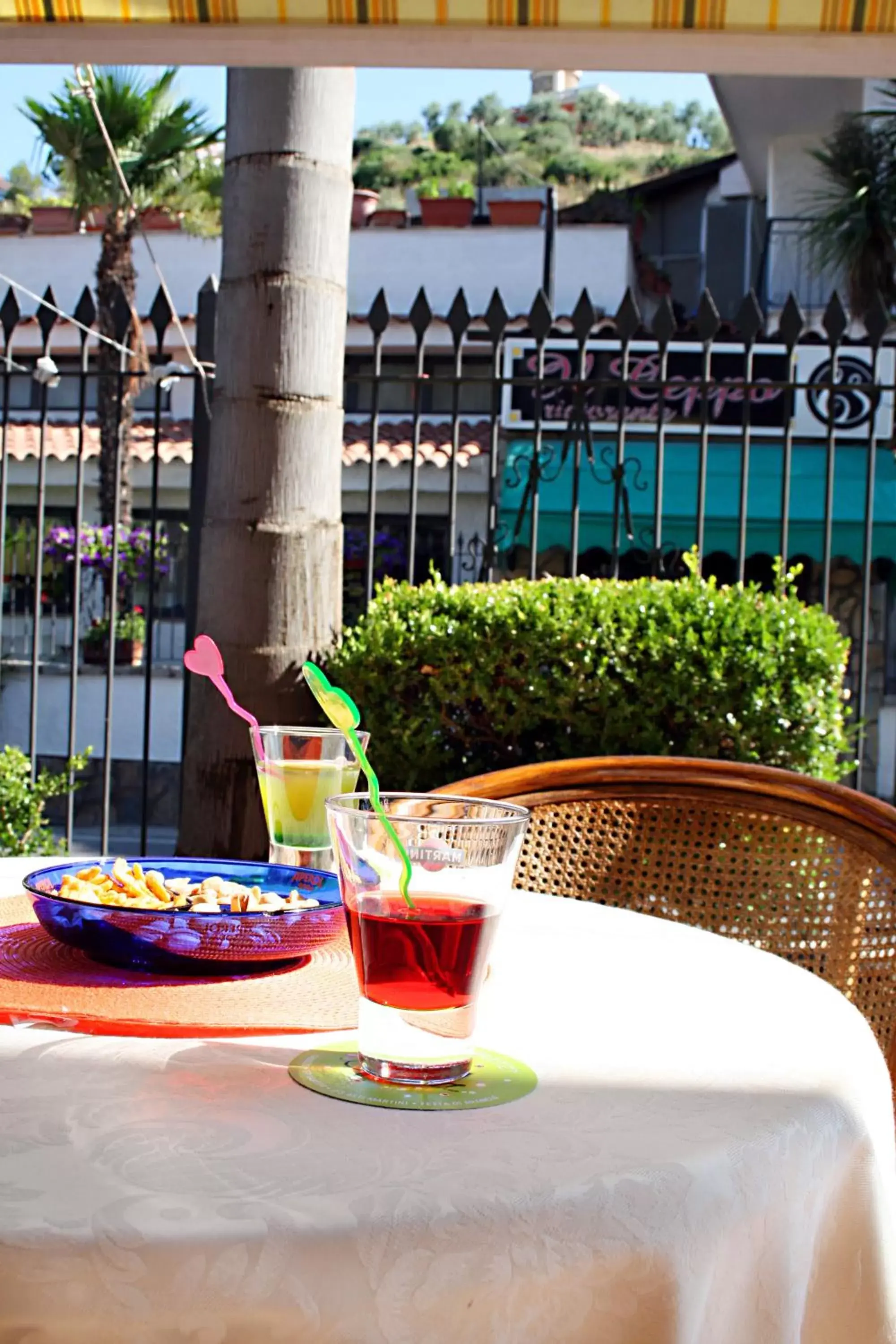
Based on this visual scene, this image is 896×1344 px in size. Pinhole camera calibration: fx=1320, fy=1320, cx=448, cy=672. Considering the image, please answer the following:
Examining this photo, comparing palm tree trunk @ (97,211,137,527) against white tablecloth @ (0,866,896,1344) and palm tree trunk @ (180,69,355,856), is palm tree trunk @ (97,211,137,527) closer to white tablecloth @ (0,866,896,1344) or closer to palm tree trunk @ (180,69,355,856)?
palm tree trunk @ (180,69,355,856)

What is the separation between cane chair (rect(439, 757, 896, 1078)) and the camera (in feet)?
6.42

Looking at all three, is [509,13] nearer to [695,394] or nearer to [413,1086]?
[413,1086]

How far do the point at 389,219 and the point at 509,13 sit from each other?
14214 millimetres

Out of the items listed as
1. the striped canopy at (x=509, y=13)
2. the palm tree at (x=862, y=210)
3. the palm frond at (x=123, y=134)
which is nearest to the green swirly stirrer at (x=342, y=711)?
the striped canopy at (x=509, y=13)

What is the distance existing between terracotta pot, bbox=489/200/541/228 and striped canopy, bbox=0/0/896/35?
13.3 m

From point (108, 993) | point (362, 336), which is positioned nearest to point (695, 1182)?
point (108, 993)

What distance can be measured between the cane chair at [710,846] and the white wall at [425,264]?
1349 cm

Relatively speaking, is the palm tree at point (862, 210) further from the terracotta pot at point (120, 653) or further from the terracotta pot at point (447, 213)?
the terracotta pot at point (120, 653)

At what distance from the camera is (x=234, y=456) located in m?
4.01

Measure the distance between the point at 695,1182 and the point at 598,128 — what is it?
50.7 metres

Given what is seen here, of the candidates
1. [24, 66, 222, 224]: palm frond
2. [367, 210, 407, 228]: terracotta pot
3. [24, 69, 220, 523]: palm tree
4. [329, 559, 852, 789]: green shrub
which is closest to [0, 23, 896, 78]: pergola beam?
[329, 559, 852, 789]: green shrub

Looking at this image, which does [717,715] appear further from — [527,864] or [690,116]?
[690,116]

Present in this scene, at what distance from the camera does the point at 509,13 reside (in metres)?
2.39

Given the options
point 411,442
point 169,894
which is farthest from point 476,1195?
point 411,442
